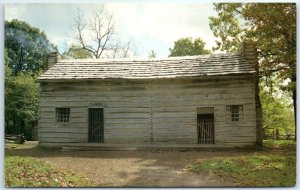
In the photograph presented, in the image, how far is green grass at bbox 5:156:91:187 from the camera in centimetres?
763

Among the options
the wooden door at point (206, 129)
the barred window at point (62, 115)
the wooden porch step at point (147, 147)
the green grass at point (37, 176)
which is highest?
the barred window at point (62, 115)

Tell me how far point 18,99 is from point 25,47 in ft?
4.57

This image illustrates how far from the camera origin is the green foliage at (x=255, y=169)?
765cm

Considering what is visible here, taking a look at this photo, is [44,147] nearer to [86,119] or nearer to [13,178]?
[86,119]

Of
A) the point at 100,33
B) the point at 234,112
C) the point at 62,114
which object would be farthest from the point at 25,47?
the point at 234,112

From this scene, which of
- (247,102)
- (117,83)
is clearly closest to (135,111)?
(117,83)

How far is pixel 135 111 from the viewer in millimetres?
11273

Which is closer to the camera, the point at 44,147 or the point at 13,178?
the point at 13,178

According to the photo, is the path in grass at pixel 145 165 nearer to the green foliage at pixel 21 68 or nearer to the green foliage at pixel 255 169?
the green foliage at pixel 255 169

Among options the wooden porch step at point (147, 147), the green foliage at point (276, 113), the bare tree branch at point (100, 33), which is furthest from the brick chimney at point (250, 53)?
the bare tree branch at point (100, 33)

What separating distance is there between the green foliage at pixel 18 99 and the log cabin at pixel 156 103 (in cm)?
70

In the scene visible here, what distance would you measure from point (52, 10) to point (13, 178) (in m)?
3.75

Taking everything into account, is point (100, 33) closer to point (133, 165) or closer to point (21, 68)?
point (21, 68)

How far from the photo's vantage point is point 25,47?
9719mm
